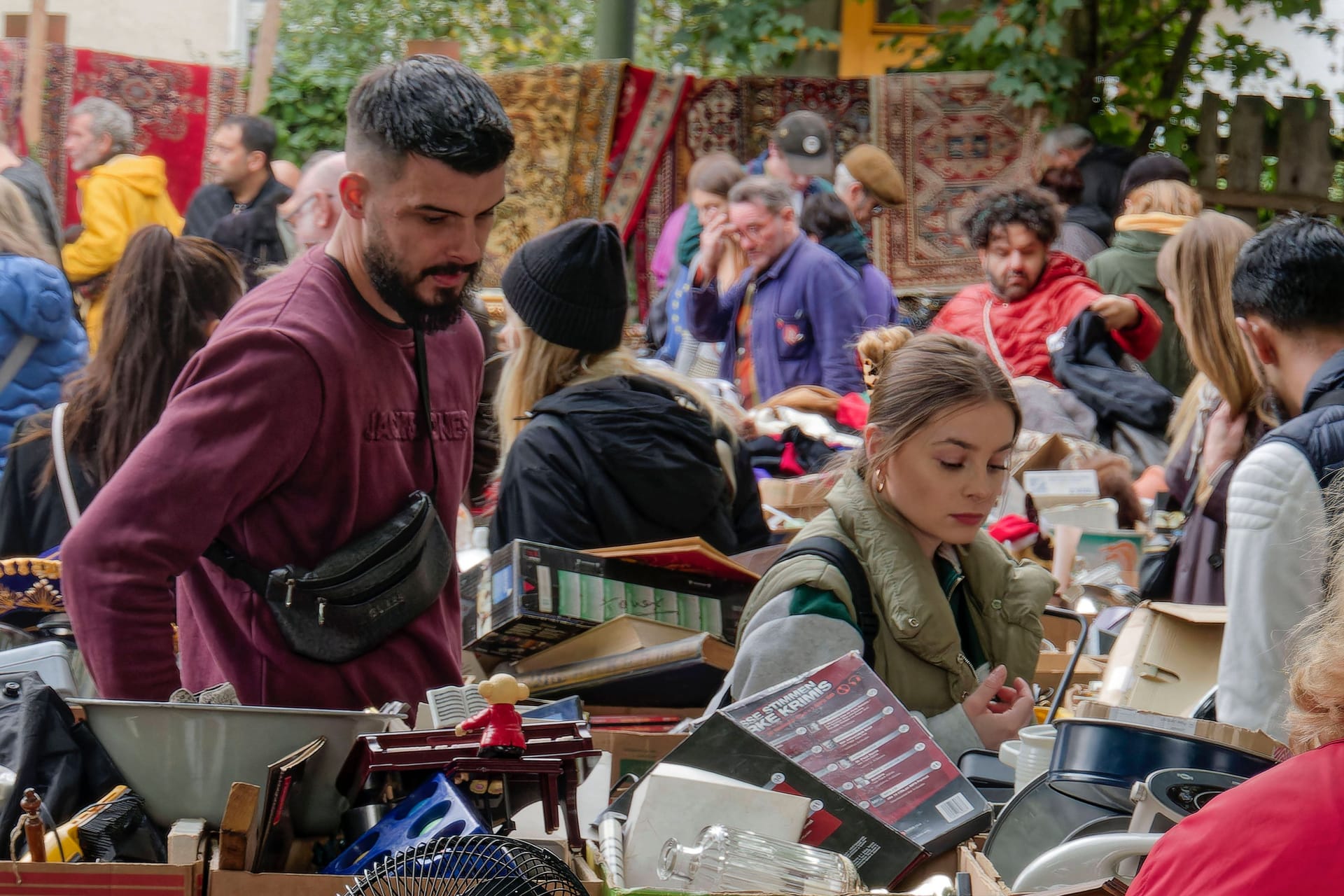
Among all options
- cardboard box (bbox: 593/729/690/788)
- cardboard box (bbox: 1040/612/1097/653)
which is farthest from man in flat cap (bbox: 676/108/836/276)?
cardboard box (bbox: 593/729/690/788)

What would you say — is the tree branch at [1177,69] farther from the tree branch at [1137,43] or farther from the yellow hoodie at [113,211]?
the yellow hoodie at [113,211]

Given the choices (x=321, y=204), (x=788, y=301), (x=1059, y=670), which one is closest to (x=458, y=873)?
(x=1059, y=670)

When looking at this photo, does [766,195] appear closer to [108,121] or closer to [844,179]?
[844,179]

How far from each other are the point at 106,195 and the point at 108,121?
686mm

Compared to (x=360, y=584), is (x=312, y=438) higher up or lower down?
higher up

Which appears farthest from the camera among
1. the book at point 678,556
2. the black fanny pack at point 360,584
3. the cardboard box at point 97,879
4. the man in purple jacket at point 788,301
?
the man in purple jacket at point 788,301

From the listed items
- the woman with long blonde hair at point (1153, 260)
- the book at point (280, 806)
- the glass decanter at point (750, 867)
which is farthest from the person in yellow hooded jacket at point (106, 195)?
the glass decanter at point (750, 867)

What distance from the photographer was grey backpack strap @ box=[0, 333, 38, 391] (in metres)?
5.00

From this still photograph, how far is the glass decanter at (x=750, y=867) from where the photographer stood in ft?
5.99

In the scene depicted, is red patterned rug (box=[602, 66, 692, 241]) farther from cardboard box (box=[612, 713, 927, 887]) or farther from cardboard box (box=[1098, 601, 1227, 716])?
cardboard box (box=[612, 713, 927, 887])

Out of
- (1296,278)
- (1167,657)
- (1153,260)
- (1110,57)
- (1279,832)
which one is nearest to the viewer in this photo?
(1279,832)

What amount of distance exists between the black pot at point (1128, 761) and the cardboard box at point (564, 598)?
1559 millimetres

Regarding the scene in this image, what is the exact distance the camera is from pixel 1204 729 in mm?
1991

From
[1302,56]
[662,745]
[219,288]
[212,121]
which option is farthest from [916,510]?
[1302,56]
